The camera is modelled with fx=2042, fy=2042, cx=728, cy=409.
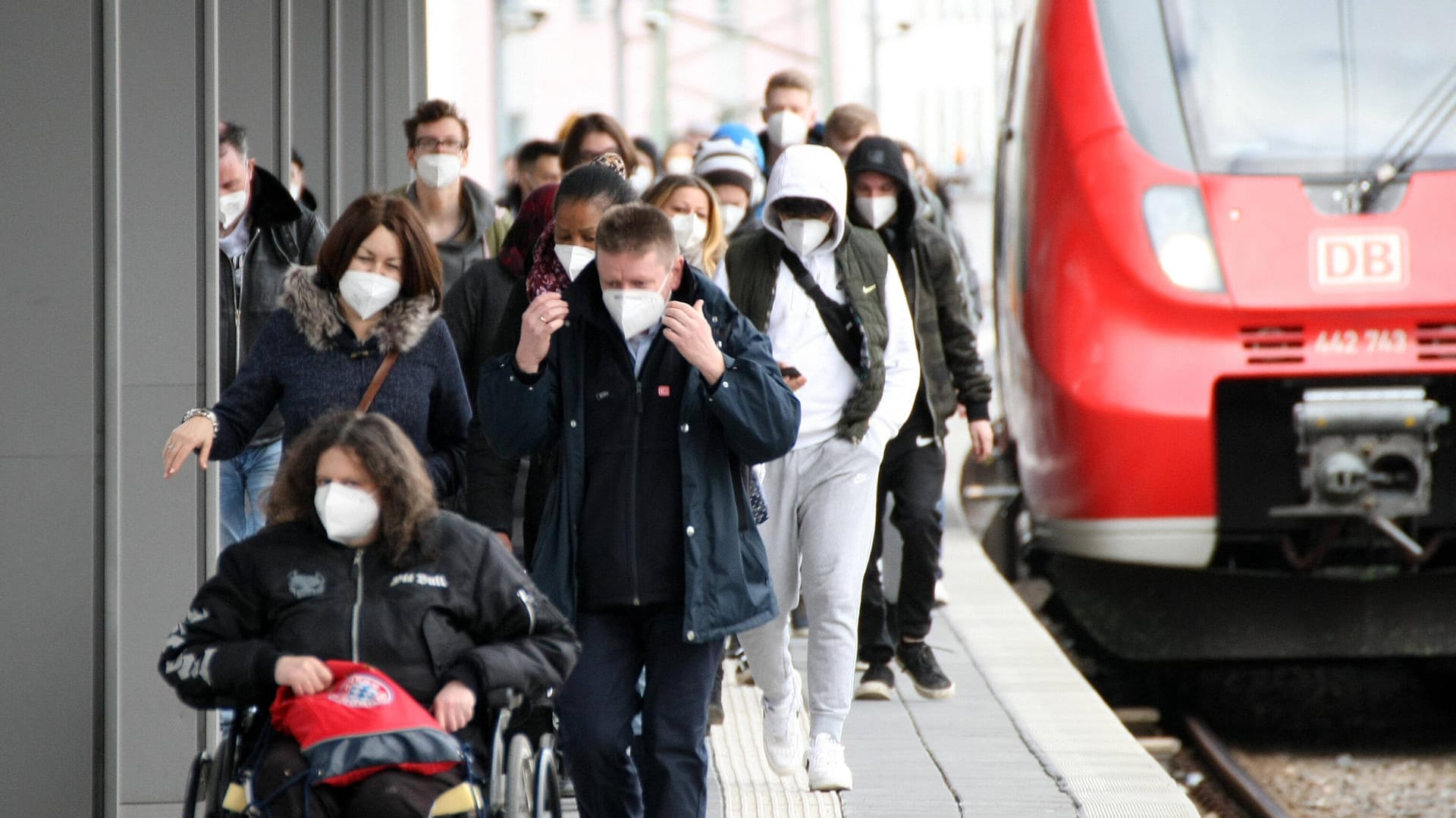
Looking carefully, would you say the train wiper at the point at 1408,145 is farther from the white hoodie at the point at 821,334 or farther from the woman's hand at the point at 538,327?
the woman's hand at the point at 538,327

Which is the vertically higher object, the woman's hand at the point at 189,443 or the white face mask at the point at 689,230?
the white face mask at the point at 689,230

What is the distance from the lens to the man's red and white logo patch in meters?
3.40

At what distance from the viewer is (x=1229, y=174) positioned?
705cm

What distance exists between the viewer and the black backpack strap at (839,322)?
17.9ft

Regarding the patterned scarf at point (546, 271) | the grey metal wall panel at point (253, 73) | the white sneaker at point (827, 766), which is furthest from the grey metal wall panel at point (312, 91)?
the white sneaker at point (827, 766)

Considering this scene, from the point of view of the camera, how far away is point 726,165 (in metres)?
7.46

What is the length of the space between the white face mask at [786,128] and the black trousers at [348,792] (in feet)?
16.6

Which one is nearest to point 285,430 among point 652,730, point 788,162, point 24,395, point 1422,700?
point 24,395

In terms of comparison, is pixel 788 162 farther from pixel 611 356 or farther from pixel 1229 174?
pixel 1229 174

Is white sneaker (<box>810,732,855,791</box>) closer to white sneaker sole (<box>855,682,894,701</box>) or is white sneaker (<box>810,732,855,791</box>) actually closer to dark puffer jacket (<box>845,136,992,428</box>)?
white sneaker sole (<box>855,682,894,701</box>)

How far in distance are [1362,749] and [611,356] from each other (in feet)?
14.3

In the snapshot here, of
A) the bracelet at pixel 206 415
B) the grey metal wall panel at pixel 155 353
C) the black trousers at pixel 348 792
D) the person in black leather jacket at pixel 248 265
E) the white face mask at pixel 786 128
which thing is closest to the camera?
the black trousers at pixel 348 792

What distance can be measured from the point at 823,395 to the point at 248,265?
158 cm

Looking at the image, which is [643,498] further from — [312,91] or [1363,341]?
[312,91]
